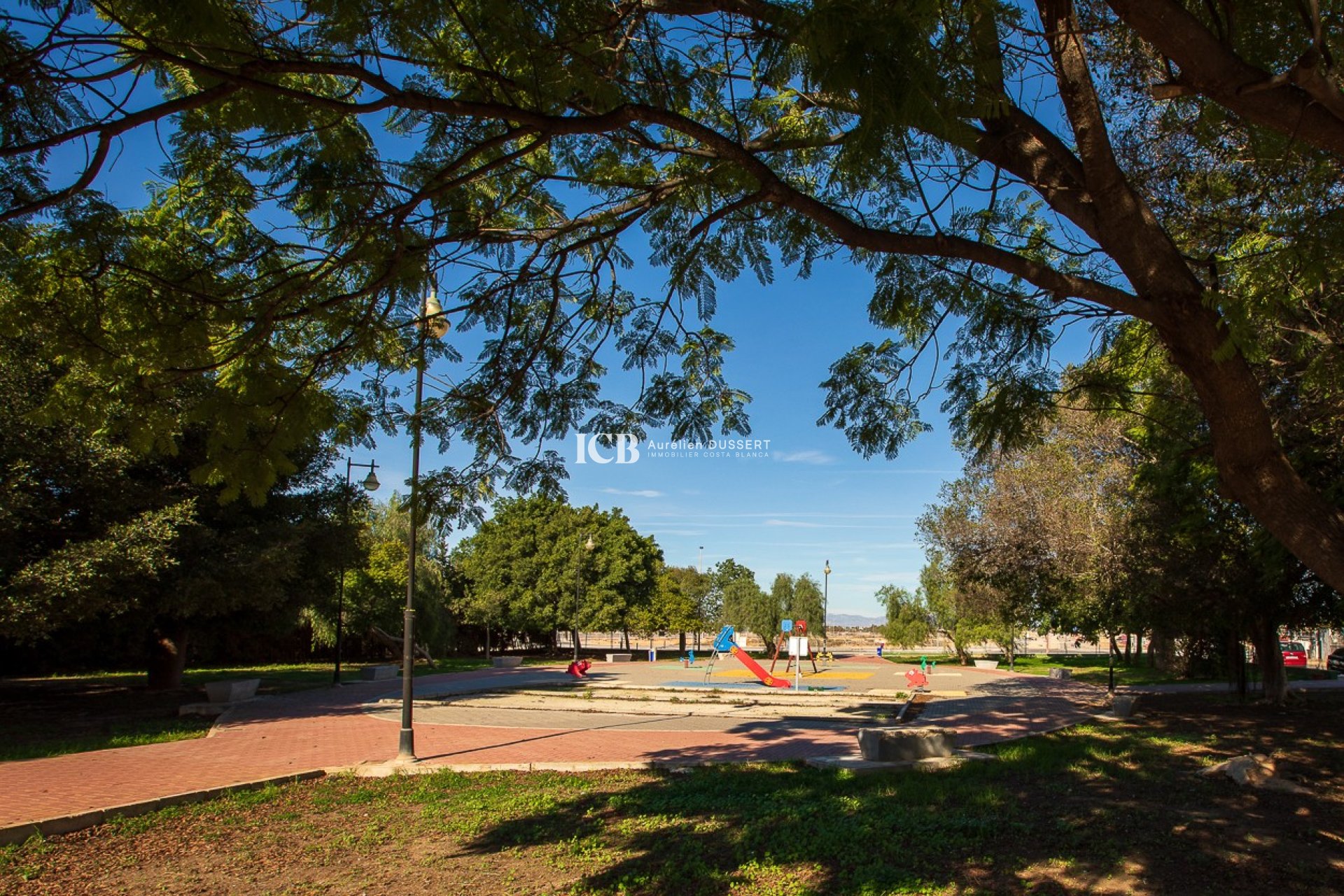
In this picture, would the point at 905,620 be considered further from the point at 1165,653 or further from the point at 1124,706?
the point at 1124,706

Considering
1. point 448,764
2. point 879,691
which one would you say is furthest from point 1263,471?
point 879,691

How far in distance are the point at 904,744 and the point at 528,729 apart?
7.31 metres

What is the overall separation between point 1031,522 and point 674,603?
28817 mm

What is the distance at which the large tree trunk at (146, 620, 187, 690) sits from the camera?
20562 mm

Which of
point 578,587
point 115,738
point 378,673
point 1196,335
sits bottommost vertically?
point 378,673

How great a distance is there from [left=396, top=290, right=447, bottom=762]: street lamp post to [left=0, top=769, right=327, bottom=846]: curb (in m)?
1.42

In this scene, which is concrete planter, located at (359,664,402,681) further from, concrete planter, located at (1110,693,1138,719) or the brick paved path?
concrete planter, located at (1110,693,1138,719)

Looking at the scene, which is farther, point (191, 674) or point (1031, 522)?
point (191, 674)

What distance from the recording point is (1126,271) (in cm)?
414

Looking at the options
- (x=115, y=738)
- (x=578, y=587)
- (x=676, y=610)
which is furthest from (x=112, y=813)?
(x=676, y=610)

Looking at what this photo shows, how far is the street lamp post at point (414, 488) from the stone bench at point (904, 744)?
577cm

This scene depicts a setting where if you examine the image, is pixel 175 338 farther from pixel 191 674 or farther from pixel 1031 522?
pixel 191 674

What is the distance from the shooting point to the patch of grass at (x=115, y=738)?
11.6 m

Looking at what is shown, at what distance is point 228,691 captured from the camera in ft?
61.0
